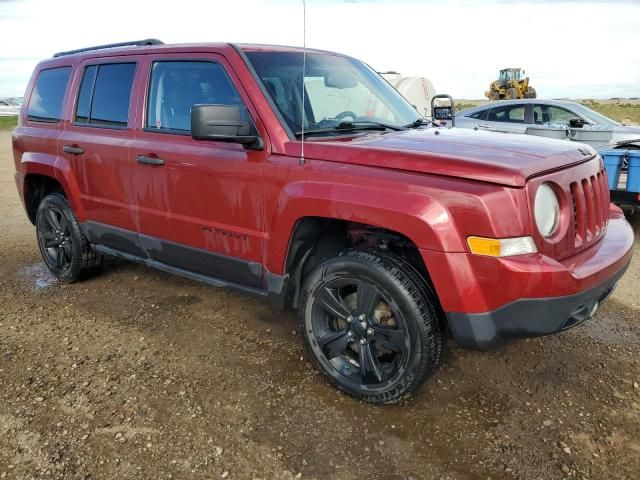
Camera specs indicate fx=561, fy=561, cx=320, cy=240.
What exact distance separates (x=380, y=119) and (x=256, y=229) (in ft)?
3.88

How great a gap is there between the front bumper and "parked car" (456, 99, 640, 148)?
7777 millimetres

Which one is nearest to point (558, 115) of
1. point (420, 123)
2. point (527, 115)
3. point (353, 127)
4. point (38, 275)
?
point (527, 115)

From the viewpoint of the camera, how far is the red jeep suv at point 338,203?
2.59 m

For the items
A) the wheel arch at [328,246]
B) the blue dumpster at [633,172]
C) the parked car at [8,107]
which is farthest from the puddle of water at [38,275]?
the parked car at [8,107]

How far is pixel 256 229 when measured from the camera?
3.38 m

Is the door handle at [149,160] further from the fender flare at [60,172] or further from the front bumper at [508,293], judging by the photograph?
the front bumper at [508,293]

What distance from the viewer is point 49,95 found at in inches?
197

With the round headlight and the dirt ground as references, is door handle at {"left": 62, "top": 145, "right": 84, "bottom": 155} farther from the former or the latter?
the round headlight

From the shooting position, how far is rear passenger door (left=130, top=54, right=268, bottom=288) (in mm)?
3410

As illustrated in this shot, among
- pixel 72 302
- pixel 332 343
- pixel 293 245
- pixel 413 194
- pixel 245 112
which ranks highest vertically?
pixel 245 112

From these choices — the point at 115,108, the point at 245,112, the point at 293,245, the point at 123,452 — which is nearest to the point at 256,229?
the point at 293,245

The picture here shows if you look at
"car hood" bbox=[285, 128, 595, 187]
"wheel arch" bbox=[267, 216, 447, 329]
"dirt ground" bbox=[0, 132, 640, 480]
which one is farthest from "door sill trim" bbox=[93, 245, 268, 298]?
"car hood" bbox=[285, 128, 595, 187]

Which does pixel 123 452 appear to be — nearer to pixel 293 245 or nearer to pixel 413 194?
pixel 293 245

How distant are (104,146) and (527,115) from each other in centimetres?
842
